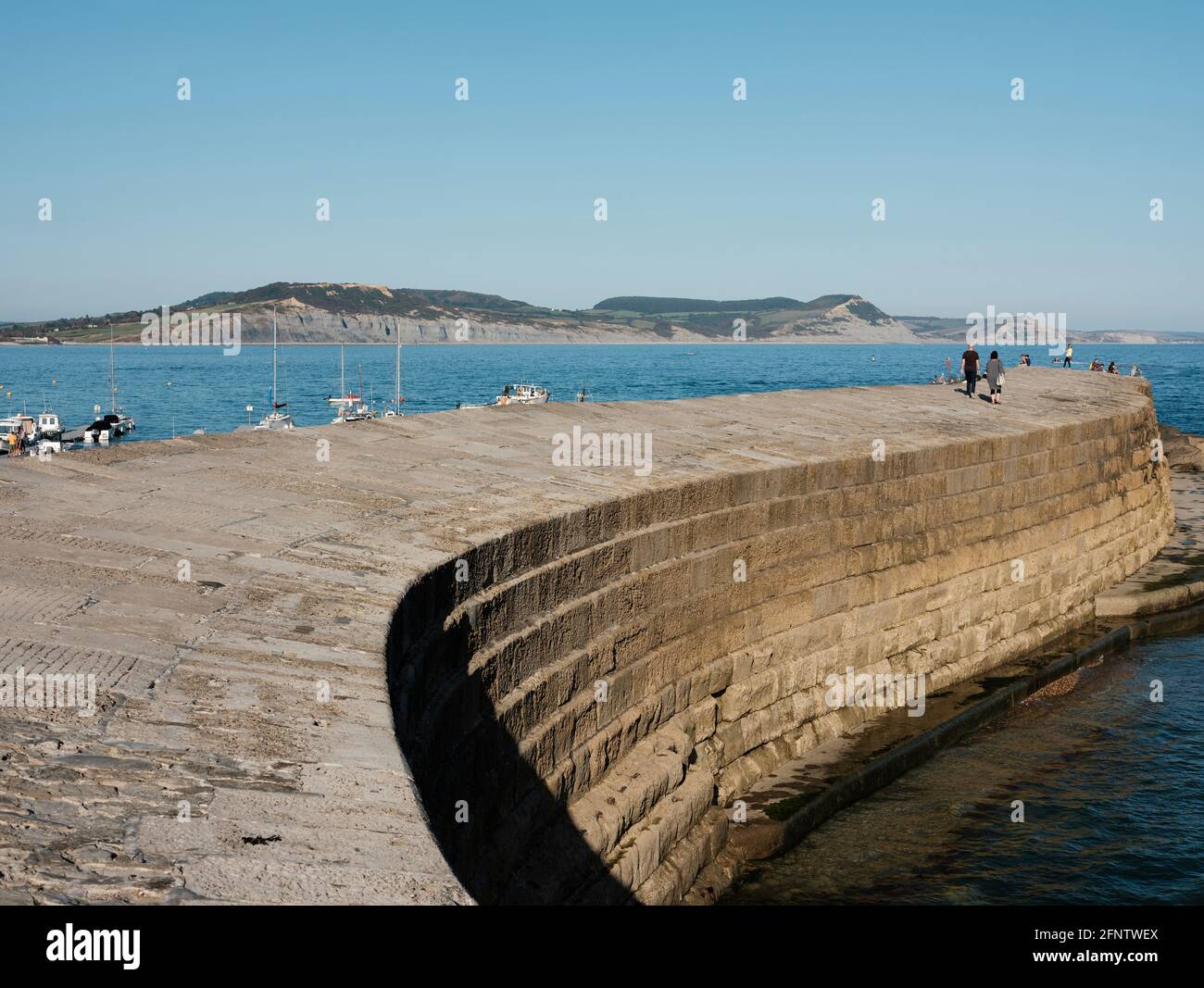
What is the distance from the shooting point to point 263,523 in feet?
24.2

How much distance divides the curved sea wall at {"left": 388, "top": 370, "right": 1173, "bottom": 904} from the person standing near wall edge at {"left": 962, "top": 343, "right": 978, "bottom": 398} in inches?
123

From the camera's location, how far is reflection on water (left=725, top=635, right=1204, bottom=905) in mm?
9766

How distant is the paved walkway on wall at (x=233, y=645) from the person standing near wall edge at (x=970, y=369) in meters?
11.8

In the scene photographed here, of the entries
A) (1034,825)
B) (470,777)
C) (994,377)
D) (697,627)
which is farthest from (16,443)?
(470,777)

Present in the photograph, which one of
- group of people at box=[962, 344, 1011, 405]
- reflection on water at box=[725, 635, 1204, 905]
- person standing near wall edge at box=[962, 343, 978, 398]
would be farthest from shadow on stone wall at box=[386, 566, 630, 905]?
person standing near wall edge at box=[962, 343, 978, 398]

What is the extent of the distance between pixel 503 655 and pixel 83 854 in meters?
4.10

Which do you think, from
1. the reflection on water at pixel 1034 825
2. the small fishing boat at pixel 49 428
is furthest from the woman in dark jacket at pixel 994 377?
the small fishing boat at pixel 49 428

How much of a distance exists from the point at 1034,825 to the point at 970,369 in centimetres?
1260

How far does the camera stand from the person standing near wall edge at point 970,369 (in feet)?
72.1

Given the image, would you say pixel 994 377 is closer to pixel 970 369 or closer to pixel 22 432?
pixel 970 369

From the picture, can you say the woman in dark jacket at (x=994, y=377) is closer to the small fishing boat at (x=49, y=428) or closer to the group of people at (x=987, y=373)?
the group of people at (x=987, y=373)
